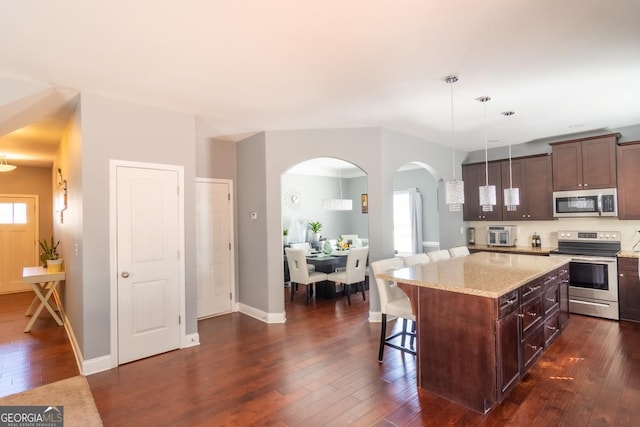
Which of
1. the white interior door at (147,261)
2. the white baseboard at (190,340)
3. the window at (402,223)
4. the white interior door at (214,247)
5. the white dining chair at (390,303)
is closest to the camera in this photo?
the white dining chair at (390,303)

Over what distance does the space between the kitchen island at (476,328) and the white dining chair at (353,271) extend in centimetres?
220

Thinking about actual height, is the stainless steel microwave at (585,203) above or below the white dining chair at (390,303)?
above

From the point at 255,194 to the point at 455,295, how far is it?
315 centimetres

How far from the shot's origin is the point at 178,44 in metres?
2.39

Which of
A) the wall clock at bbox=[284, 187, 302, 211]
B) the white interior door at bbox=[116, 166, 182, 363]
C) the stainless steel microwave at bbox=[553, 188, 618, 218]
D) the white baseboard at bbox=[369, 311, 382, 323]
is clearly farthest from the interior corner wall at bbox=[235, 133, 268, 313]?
the stainless steel microwave at bbox=[553, 188, 618, 218]

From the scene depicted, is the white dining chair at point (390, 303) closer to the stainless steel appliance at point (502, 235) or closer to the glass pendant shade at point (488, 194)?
the glass pendant shade at point (488, 194)

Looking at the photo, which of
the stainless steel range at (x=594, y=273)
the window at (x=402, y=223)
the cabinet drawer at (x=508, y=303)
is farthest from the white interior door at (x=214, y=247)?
the stainless steel range at (x=594, y=273)

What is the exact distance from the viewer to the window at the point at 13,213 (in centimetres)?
664

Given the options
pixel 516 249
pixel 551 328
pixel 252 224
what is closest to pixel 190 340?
pixel 252 224

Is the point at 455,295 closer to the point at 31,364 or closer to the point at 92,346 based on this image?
the point at 92,346

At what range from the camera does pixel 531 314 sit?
291 centimetres

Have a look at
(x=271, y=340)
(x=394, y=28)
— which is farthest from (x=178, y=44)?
(x=271, y=340)

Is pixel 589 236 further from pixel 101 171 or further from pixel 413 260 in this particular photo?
pixel 101 171

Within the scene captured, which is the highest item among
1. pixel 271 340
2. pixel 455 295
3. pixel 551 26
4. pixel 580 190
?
pixel 551 26
